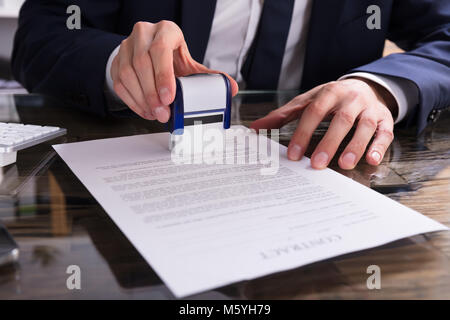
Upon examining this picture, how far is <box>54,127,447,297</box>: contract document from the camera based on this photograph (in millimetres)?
304

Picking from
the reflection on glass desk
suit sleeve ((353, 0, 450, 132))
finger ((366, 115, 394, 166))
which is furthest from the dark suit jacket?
the reflection on glass desk

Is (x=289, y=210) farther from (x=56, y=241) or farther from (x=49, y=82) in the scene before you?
(x=49, y=82)

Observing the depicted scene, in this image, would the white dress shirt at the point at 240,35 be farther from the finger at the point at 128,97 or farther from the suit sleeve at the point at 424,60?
the finger at the point at 128,97

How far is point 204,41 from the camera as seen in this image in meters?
0.99

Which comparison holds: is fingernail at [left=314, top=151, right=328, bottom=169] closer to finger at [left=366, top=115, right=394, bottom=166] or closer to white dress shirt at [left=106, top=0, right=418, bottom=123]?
finger at [left=366, top=115, right=394, bottom=166]

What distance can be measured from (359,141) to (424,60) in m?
0.33

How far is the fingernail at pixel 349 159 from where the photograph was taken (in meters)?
0.54

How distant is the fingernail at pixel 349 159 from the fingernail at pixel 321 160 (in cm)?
3

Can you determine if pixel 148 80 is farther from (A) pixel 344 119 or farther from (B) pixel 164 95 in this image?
(A) pixel 344 119

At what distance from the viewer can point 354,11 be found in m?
1.01

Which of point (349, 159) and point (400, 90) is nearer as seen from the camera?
point (349, 159)

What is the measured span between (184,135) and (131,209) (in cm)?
19

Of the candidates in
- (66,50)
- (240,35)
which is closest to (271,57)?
(240,35)
